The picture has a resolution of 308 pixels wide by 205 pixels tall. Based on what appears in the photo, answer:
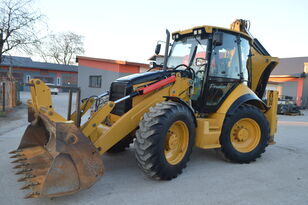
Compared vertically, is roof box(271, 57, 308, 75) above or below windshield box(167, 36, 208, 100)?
above

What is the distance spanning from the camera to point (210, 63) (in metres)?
4.56

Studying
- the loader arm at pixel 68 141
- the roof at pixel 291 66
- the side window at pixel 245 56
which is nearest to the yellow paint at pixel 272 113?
the side window at pixel 245 56

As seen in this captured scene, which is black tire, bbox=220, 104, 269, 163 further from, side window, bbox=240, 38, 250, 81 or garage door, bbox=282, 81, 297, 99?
garage door, bbox=282, 81, 297, 99

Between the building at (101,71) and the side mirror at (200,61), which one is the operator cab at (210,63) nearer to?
the side mirror at (200,61)

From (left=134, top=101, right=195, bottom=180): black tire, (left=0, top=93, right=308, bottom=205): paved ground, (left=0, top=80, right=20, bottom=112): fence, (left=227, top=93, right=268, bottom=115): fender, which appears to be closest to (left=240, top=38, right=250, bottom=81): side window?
(left=227, top=93, right=268, bottom=115): fender

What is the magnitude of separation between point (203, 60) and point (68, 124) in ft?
9.13

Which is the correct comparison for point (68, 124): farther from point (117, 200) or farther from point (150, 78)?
point (150, 78)

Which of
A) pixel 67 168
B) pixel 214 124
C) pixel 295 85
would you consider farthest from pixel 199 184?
pixel 295 85

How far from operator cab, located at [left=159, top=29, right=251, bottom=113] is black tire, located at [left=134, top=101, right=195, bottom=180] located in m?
1.10

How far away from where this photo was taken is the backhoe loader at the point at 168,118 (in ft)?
9.81

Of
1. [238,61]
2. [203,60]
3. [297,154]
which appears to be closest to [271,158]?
[297,154]

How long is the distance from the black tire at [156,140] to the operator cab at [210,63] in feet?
3.60

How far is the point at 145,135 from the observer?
3420 millimetres

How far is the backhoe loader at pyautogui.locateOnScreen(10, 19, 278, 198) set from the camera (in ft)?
9.81
